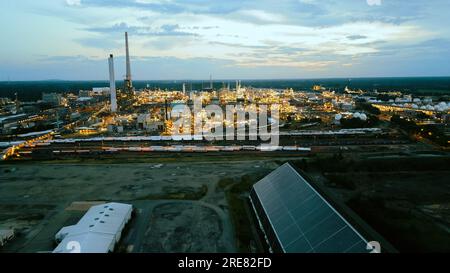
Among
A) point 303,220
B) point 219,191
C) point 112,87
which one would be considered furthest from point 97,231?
point 112,87

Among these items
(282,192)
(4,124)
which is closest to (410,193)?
(282,192)

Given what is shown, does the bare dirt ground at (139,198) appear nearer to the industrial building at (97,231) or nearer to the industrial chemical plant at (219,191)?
the industrial chemical plant at (219,191)

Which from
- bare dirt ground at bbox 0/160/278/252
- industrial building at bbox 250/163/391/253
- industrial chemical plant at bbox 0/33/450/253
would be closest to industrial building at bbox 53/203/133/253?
industrial chemical plant at bbox 0/33/450/253

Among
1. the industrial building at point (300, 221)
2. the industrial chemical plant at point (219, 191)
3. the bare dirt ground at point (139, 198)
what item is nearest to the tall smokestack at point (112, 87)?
the industrial chemical plant at point (219, 191)

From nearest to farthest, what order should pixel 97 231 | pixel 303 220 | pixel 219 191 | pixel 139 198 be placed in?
pixel 303 220 < pixel 97 231 < pixel 139 198 < pixel 219 191

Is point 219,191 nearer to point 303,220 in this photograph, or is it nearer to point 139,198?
point 139,198
